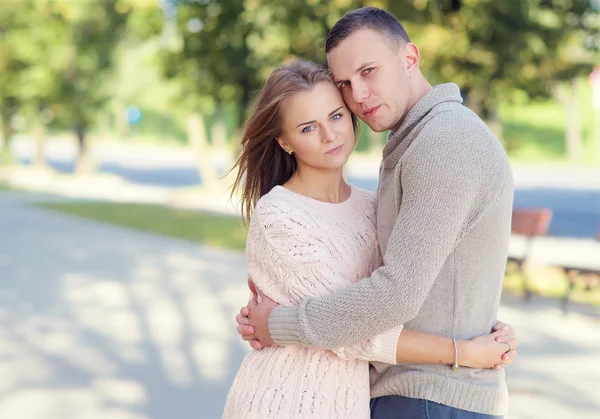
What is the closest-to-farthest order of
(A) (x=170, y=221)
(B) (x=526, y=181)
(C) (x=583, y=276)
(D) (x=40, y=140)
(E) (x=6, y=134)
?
(C) (x=583, y=276) → (A) (x=170, y=221) → (B) (x=526, y=181) → (D) (x=40, y=140) → (E) (x=6, y=134)

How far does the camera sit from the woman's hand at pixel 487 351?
2.48 m

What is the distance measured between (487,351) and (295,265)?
1.94 ft

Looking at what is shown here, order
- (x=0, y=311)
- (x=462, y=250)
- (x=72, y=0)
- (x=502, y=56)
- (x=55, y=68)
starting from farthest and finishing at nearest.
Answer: (x=55, y=68), (x=72, y=0), (x=502, y=56), (x=0, y=311), (x=462, y=250)

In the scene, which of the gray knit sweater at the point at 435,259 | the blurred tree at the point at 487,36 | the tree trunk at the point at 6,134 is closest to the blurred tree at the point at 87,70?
the tree trunk at the point at 6,134

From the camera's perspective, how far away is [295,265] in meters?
2.61

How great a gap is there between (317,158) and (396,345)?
2.12ft

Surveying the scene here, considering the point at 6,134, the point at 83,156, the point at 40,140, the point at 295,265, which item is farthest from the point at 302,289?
the point at 6,134

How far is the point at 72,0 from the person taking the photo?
89.4ft

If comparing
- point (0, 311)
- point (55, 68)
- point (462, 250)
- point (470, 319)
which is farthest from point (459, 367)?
point (55, 68)

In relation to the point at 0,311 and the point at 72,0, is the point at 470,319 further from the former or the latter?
the point at 72,0

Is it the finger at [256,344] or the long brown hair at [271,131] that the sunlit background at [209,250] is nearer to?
the long brown hair at [271,131]

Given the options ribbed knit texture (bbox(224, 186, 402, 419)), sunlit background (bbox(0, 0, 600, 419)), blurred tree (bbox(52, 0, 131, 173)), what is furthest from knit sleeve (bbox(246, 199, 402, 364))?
blurred tree (bbox(52, 0, 131, 173))

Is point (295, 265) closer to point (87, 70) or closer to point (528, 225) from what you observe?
point (528, 225)

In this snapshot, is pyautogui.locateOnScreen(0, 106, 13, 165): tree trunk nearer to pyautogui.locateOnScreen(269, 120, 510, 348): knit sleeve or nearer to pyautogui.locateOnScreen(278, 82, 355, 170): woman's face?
pyautogui.locateOnScreen(278, 82, 355, 170): woman's face
